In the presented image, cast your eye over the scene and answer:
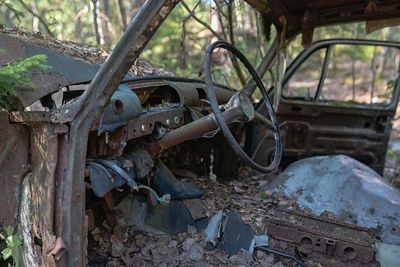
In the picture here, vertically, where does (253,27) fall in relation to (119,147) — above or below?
above

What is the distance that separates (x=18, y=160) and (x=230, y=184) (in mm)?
2180

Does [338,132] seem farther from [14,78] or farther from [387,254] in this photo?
[14,78]

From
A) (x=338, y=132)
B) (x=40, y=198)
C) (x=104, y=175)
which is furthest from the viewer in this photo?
(x=338, y=132)

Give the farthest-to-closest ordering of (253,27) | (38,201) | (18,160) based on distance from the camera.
A: (253,27) < (18,160) < (38,201)

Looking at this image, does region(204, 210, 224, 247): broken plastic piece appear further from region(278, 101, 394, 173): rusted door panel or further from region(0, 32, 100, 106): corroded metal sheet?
region(278, 101, 394, 173): rusted door panel

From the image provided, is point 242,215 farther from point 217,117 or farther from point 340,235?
point 217,117

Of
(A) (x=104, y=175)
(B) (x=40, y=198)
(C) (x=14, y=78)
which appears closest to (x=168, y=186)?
(A) (x=104, y=175)

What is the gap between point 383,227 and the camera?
10.3 feet

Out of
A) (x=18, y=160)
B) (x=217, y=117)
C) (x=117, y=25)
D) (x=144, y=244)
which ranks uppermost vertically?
(x=117, y=25)

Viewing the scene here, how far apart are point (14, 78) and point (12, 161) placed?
1.54ft

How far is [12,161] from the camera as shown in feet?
7.57

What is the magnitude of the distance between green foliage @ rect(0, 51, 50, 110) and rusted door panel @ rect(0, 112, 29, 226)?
0.08 meters

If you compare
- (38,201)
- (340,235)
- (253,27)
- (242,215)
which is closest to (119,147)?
(38,201)

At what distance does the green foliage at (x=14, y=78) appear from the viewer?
2133 millimetres
